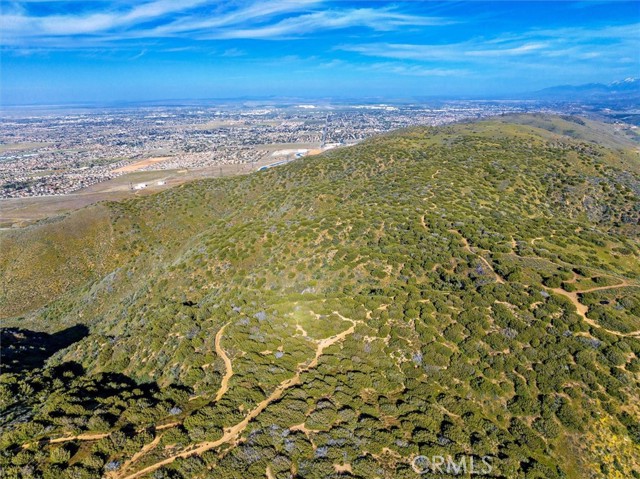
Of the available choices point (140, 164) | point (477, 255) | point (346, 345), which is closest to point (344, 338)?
point (346, 345)

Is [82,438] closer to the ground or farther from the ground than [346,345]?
closer to the ground

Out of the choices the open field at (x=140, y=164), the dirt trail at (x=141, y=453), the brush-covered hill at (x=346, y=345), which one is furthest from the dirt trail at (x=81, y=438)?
the open field at (x=140, y=164)

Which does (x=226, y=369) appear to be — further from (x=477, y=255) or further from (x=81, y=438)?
(x=477, y=255)

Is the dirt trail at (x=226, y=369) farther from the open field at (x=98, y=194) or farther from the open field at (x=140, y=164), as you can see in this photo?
the open field at (x=140, y=164)

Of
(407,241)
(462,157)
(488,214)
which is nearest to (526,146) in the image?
(462,157)

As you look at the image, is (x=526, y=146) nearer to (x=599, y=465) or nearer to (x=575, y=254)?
(x=575, y=254)

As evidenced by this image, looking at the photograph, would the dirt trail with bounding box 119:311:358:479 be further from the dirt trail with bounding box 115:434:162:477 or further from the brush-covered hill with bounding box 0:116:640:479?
the dirt trail with bounding box 115:434:162:477

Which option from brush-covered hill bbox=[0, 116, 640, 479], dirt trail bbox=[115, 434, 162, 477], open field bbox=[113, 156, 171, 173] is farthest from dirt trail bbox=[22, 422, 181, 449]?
open field bbox=[113, 156, 171, 173]
